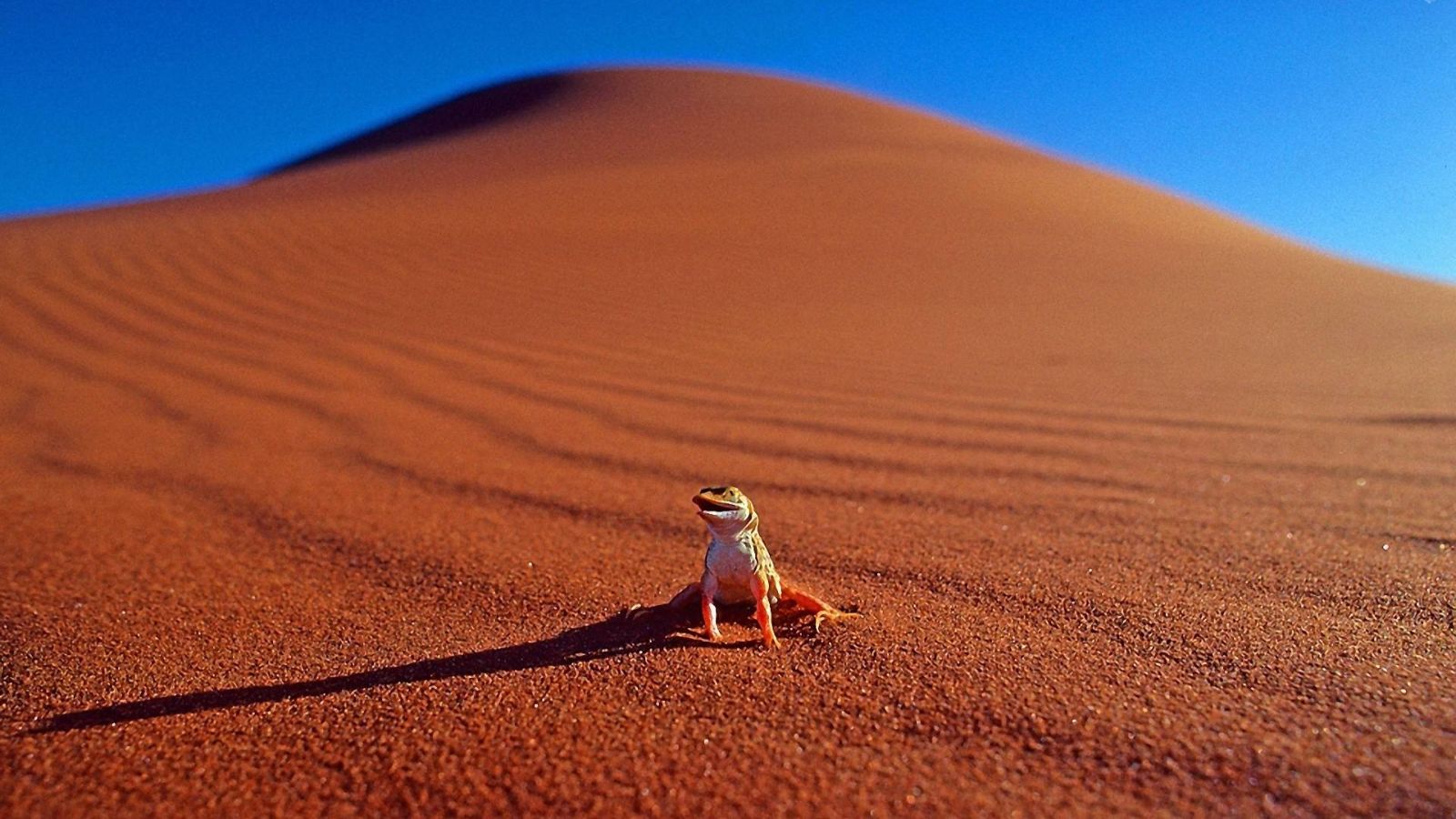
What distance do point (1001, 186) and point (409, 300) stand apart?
37.8 feet

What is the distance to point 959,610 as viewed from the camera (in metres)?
2.02

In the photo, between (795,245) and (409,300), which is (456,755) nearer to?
(409,300)

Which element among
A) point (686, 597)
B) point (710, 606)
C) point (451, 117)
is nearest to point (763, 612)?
point (710, 606)

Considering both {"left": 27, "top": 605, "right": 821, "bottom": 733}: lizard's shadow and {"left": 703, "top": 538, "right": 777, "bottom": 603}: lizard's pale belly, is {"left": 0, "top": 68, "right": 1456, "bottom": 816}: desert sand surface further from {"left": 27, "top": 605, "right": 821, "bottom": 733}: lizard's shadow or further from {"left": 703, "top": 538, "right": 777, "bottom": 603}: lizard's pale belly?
{"left": 703, "top": 538, "right": 777, "bottom": 603}: lizard's pale belly

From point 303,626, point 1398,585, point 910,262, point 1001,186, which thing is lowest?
point 303,626

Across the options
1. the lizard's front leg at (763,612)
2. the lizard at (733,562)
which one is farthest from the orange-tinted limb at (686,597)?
the lizard's front leg at (763,612)

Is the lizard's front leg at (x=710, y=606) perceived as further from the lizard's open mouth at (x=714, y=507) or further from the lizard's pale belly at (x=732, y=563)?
the lizard's open mouth at (x=714, y=507)

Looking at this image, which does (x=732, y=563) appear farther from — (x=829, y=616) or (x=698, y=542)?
(x=698, y=542)

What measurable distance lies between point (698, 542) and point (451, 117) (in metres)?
32.5

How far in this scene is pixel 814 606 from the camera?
1.96 m

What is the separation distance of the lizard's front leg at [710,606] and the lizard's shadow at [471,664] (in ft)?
0.09

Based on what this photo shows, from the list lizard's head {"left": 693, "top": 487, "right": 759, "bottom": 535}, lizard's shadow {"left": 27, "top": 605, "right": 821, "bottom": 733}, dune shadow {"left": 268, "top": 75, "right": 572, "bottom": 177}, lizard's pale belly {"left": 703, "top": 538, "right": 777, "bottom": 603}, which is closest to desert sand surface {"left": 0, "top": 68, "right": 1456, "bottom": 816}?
lizard's shadow {"left": 27, "top": 605, "right": 821, "bottom": 733}

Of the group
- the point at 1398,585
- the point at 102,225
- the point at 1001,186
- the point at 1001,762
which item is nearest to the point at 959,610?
the point at 1001,762

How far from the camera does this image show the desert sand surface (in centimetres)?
137
